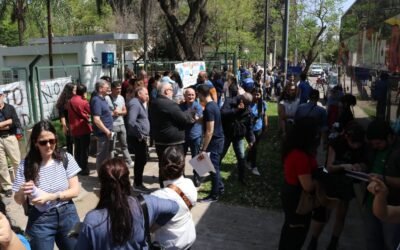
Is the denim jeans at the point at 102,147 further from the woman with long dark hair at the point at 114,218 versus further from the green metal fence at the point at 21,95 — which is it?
the woman with long dark hair at the point at 114,218

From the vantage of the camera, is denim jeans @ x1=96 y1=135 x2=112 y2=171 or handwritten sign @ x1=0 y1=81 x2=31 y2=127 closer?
denim jeans @ x1=96 y1=135 x2=112 y2=171

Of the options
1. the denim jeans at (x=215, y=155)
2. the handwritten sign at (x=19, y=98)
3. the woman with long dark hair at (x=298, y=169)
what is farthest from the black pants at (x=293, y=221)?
the handwritten sign at (x=19, y=98)

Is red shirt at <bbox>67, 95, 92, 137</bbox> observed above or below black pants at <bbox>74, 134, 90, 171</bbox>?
above

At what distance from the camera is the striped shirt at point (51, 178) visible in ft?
10.3

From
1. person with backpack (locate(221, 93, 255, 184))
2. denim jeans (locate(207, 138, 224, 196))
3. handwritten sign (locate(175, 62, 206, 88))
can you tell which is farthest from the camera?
handwritten sign (locate(175, 62, 206, 88))

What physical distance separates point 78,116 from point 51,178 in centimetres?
368

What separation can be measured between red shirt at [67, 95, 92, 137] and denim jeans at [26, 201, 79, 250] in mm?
3636

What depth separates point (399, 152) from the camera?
3.20 meters

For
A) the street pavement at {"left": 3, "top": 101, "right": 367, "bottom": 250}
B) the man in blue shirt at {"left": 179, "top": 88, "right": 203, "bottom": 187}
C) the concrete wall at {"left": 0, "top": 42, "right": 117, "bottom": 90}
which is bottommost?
the street pavement at {"left": 3, "top": 101, "right": 367, "bottom": 250}

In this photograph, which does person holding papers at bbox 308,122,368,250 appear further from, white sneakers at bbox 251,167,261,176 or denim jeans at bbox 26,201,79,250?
white sneakers at bbox 251,167,261,176

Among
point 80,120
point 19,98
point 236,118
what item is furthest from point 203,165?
point 19,98

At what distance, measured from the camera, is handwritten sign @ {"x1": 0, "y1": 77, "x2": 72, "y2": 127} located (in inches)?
329

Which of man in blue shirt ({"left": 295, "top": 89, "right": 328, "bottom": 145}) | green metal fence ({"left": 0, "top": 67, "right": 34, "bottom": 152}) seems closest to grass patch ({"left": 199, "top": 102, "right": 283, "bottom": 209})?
man in blue shirt ({"left": 295, "top": 89, "right": 328, "bottom": 145})

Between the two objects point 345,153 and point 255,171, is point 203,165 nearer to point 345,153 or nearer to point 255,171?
point 345,153
